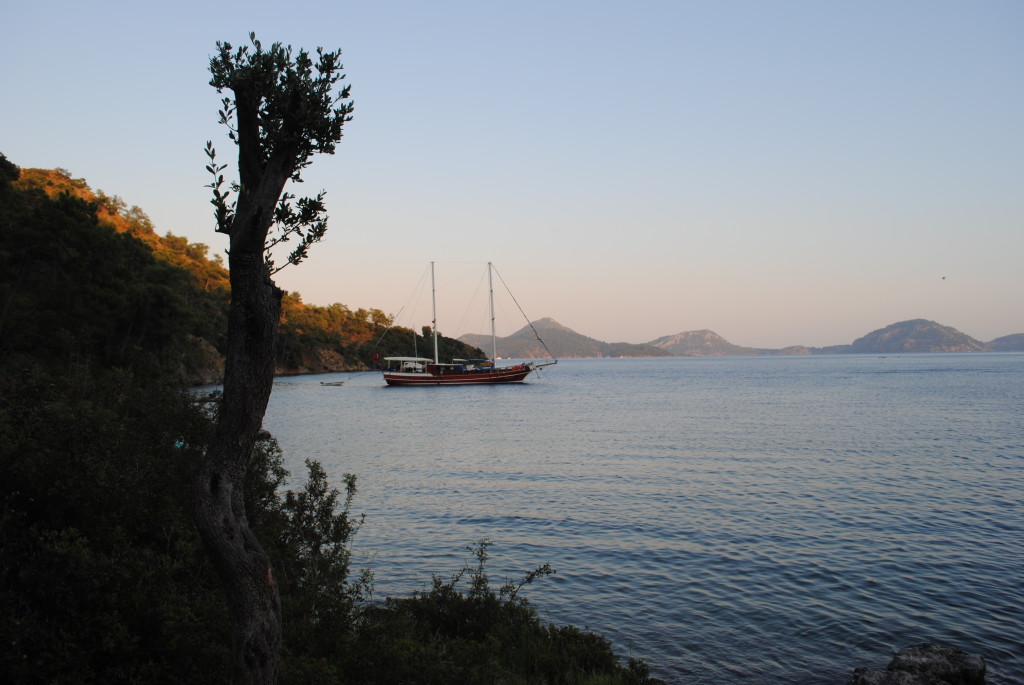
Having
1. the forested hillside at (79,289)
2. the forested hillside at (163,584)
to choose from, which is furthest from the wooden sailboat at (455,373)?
the forested hillside at (163,584)

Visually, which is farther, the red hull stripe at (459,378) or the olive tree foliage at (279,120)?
the red hull stripe at (459,378)

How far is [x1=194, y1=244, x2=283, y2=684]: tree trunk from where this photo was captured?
5414mm

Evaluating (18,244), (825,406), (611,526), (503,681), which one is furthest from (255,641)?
(825,406)

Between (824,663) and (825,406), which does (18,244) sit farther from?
(825,406)

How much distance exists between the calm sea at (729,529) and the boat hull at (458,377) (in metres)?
54.1

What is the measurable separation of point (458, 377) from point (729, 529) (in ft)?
270

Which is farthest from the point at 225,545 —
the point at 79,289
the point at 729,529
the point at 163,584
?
the point at 79,289

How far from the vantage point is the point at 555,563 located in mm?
16016

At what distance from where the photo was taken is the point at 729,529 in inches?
741

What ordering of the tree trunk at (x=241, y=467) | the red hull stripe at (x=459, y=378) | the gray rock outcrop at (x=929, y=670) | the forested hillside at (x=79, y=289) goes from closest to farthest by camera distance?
the tree trunk at (x=241, y=467) → the gray rock outcrop at (x=929, y=670) → the forested hillside at (x=79, y=289) → the red hull stripe at (x=459, y=378)

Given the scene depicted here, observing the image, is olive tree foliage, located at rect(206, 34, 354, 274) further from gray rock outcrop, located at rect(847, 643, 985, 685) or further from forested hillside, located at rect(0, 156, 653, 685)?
gray rock outcrop, located at rect(847, 643, 985, 685)

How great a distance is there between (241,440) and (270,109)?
299 centimetres

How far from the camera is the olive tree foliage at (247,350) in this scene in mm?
5434

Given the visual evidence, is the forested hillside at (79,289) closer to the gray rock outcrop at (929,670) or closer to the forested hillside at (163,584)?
the forested hillside at (163,584)
